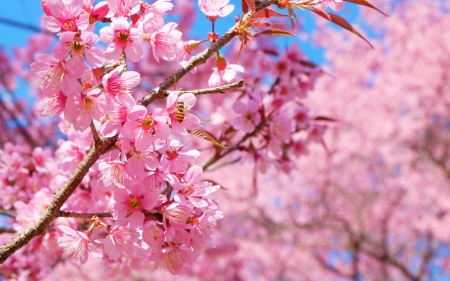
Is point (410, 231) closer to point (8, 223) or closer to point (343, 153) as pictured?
point (343, 153)

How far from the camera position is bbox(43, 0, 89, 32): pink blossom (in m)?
0.97

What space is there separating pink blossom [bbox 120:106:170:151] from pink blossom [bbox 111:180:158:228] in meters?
0.12

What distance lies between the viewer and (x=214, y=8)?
4.13 feet

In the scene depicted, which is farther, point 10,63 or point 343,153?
point 343,153

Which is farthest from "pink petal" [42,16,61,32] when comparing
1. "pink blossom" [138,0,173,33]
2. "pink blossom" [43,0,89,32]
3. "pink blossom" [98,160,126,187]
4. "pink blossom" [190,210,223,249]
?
"pink blossom" [190,210,223,249]

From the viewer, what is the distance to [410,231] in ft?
29.4

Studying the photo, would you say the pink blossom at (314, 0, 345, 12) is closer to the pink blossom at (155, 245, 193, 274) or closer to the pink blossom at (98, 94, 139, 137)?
the pink blossom at (98, 94, 139, 137)

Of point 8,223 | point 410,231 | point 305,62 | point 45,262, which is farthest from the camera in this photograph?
point 410,231

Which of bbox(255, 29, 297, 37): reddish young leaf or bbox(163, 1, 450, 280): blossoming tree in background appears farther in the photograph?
bbox(163, 1, 450, 280): blossoming tree in background

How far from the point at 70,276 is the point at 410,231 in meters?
7.81

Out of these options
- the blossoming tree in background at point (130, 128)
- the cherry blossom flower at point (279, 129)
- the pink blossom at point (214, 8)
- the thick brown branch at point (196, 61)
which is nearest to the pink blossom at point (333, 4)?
the blossoming tree in background at point (130, 128)

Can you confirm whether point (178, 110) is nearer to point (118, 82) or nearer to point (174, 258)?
point (118, 82)

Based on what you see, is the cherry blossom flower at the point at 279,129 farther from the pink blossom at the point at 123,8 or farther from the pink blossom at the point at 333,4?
the pink blossom at the point at 123,8

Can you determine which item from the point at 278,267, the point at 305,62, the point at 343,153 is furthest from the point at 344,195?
the point at 305,62
